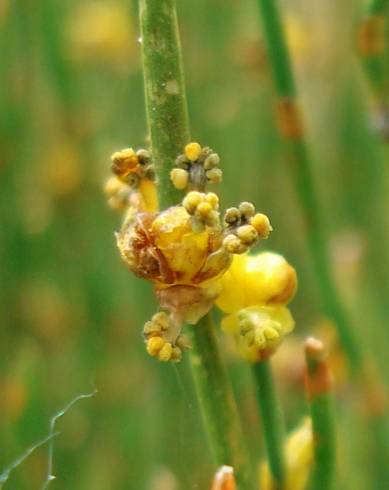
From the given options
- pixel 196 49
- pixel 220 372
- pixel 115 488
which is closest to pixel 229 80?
pixel 196 49

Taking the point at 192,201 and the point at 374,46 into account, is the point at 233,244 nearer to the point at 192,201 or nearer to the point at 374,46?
the point at 192,201

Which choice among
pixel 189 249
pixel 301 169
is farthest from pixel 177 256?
pixel 301 169

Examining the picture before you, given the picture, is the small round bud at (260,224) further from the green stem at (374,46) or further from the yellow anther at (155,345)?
the green stem at (374,46)

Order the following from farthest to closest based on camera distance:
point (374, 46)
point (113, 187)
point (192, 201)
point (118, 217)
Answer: point (118, 217)
point (374, 46)
point (113, 187)
point (192, 201)

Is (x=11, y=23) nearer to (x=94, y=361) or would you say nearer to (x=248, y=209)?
(x=94, y=361)

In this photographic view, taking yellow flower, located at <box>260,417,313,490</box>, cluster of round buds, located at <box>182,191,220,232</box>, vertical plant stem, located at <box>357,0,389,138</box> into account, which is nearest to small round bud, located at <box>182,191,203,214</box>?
cluster of round buds, located at <box>182,191,220,232</box>

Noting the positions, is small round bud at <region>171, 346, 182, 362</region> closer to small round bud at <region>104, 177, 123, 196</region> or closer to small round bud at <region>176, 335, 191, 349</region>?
small round bud at <region>176, 335, 191, 349</region>
